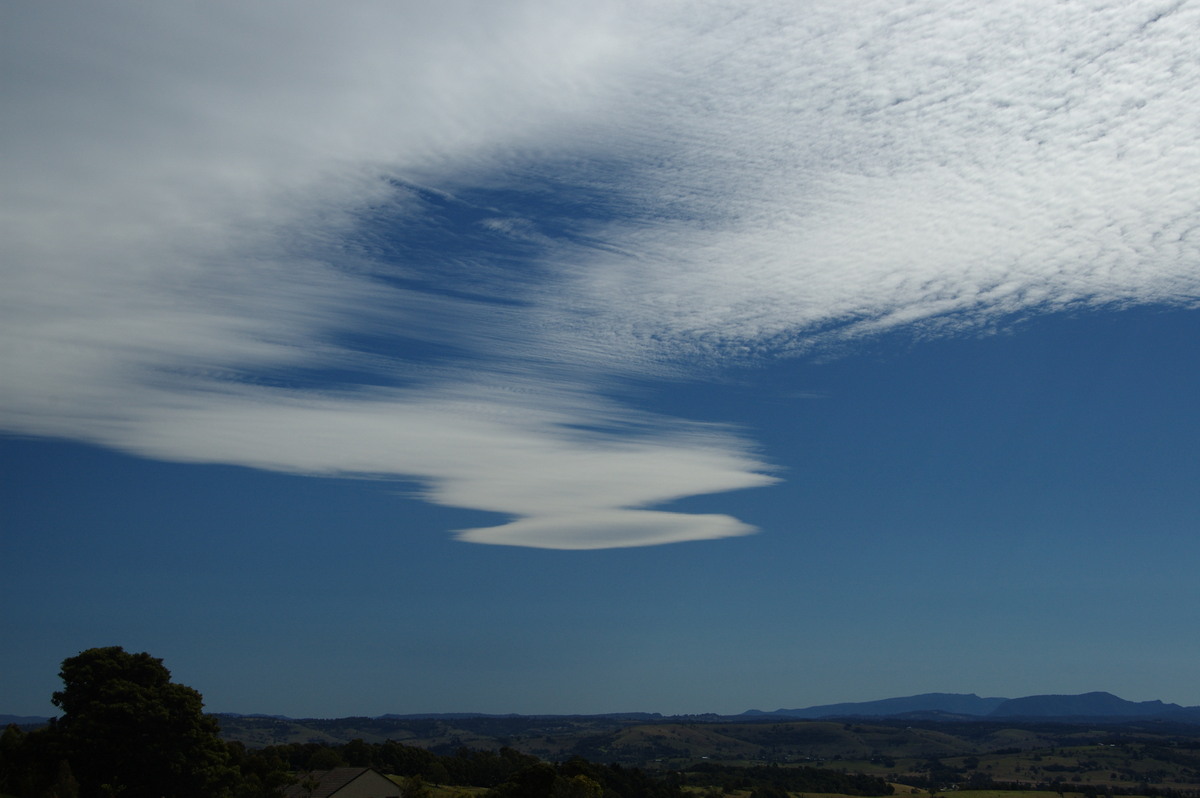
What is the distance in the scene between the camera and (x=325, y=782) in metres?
73.0

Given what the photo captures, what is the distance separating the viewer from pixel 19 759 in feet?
165

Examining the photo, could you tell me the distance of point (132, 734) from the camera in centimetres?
5197

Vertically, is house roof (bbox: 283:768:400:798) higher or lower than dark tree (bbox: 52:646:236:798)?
lower

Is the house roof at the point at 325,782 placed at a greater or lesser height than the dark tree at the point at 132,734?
lesser

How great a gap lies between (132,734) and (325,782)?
24201 mm

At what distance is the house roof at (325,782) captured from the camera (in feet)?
225

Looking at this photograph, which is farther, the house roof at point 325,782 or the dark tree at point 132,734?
the house roof at point 325,782

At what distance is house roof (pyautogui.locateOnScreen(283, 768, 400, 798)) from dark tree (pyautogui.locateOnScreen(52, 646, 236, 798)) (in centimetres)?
1511

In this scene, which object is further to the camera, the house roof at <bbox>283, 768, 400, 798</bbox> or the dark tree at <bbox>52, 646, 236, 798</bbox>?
the house roof at <bbox>283, 768, 400, 798</bbox>

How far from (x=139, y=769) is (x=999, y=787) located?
5701 inches

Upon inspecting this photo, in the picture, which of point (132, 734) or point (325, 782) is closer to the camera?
point (132, 734)

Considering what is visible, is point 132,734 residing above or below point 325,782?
above

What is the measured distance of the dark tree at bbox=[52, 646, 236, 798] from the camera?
2013 inches

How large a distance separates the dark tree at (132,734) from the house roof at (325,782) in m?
15.1
